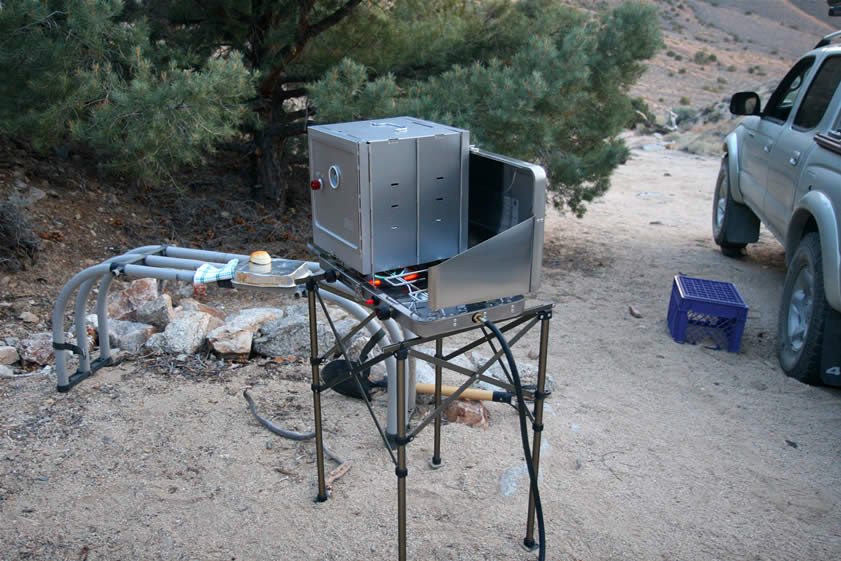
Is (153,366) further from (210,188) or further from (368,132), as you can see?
(210,188)

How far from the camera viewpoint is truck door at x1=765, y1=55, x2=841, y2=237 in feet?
16.7

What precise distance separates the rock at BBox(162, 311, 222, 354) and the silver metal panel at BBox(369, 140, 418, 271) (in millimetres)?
2347

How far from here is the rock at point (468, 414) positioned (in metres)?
3.94

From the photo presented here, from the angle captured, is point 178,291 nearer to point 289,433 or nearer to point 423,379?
point 289,433

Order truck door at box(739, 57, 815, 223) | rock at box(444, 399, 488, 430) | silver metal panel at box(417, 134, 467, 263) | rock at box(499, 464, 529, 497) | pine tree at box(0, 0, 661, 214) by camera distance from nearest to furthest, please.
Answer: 1. silver metal panel at box(417, 134, 467, 263)
2. rock at box(499, 464, 529, 497)
3. rock at box(444, 399, 488, 430)
4. pine tree at box(0, 0, 661, 214)
5. truck door at box(739, 57, 815, 223)

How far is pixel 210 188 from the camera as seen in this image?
7707 millimetres

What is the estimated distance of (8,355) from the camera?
14.7 feet

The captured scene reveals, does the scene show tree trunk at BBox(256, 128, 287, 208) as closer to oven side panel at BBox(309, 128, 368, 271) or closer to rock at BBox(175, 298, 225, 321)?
rock at BBox(175, 298, 225, 321)

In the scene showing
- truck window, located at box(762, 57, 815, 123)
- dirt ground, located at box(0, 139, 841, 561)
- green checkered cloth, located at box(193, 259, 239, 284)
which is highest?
Result: truck window, located at box(762, 57, 815, 123)

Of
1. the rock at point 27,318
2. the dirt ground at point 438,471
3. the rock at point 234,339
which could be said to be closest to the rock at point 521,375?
the dirt ground at point 438,471

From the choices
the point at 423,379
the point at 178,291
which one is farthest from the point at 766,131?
the point at 178,291

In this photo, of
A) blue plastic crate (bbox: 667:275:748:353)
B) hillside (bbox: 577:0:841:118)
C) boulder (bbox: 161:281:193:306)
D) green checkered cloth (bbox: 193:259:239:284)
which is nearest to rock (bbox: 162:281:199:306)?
boulder (bbox: 161:281:193:306)

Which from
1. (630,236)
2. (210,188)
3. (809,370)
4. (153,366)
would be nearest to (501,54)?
(630,236)

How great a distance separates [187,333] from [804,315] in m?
4.09
